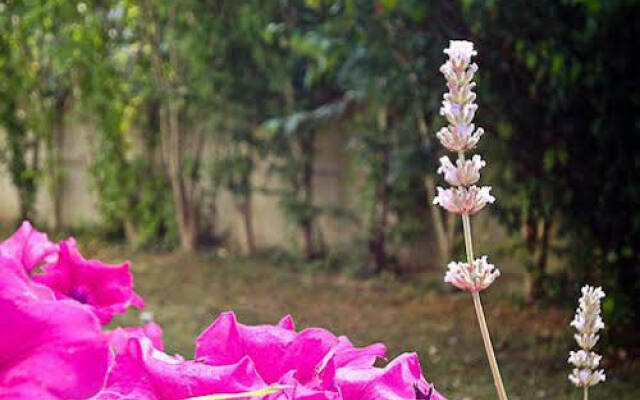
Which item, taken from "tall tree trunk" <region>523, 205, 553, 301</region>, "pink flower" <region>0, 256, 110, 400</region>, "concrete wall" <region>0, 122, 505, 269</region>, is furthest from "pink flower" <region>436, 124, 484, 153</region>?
"concrete wall" <region>0, 122, 505, 269</region>

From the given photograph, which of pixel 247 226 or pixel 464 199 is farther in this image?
pixel 247 226

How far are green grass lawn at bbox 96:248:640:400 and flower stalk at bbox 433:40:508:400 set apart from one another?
2780 mm

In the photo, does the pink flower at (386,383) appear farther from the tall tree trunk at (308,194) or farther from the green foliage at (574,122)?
the tall tree trunk at (308,194)

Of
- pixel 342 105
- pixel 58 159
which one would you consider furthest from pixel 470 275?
pixel 58 159

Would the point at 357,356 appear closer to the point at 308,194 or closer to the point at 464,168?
the point at 464,168

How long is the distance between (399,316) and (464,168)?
503cm

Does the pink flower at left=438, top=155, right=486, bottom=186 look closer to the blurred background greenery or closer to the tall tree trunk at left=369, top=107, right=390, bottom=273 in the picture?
the blurred background greenery

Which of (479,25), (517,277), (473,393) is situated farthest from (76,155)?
(473,393)

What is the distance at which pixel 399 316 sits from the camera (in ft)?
18.2

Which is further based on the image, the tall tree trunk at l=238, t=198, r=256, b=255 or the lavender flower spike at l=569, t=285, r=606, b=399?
the tall tree trunk at l=238, t=198, r=256, b=255

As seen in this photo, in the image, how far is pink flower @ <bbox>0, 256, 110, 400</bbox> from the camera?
0.41 m

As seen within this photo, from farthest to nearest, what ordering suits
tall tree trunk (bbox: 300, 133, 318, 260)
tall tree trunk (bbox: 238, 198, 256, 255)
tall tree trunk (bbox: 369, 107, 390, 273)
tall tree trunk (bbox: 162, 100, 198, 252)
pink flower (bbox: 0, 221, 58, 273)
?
tall tree trunk (bbox: 162, 100, 198, 252) < tall tree trunk (bbox: 238, 198, 256, 255) < tall tree trunk (bbox: 300, 133, 318, 260) < tall tree trunk (bbox: 369, 107, 390, 273) < pink flower (bbox: 0, 221, 58, 273)

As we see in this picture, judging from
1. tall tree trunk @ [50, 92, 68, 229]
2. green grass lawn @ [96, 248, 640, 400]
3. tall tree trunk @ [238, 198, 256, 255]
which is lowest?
green grass lawn @ [96, 248, 640, 400]

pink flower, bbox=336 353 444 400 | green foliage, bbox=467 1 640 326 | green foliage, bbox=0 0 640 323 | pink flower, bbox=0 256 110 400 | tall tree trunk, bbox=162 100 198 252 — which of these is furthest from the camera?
tall tree trunk, bbox=162 100 198 252
